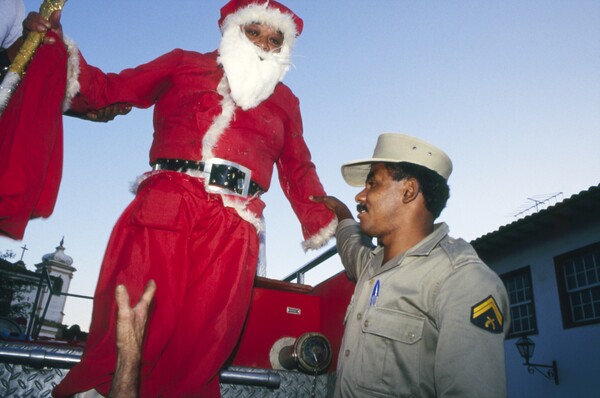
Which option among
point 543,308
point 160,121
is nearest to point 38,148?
point 160,121

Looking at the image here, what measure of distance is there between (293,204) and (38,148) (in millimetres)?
1665

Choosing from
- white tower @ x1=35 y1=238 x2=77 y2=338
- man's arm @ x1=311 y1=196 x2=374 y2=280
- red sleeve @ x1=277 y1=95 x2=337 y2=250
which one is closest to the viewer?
man's arm @ x1=311 y1=196 x2=374 y2=280

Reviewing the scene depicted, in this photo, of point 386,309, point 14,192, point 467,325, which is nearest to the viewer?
point 467,325

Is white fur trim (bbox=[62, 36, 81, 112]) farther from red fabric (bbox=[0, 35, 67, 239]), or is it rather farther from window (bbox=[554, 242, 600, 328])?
window (bbox=[554, 242, 600, 328])

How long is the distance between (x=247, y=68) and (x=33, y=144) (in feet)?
4.27

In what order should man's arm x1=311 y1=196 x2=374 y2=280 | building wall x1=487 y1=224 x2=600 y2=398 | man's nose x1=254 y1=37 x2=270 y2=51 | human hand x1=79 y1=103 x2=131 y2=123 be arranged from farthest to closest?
building wall x1=487 y1=224 x2=600 y2=398 < man's nose x1=254 y1=37 x2=270 y2=51 < man's arm x1=311 y1=196 x2=374 y2=280 < human hand x1=79 y1=103 x2=131 y2=123

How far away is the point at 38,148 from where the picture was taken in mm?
2344

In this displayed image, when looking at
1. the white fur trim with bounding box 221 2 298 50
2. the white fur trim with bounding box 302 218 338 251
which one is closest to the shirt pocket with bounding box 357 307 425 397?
the white fur trim with bounding box 302 218 338 251

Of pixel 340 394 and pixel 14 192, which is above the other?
pixel 14 192

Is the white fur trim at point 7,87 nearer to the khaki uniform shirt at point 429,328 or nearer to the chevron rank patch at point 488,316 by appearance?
the khaki uniform shirt at point 429,328

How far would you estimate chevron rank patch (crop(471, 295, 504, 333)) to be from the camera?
171cm

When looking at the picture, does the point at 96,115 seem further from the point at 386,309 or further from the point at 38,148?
the point at 386,309

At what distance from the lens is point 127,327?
1161 mm

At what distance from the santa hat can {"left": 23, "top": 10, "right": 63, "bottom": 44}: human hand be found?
1.10 meters
